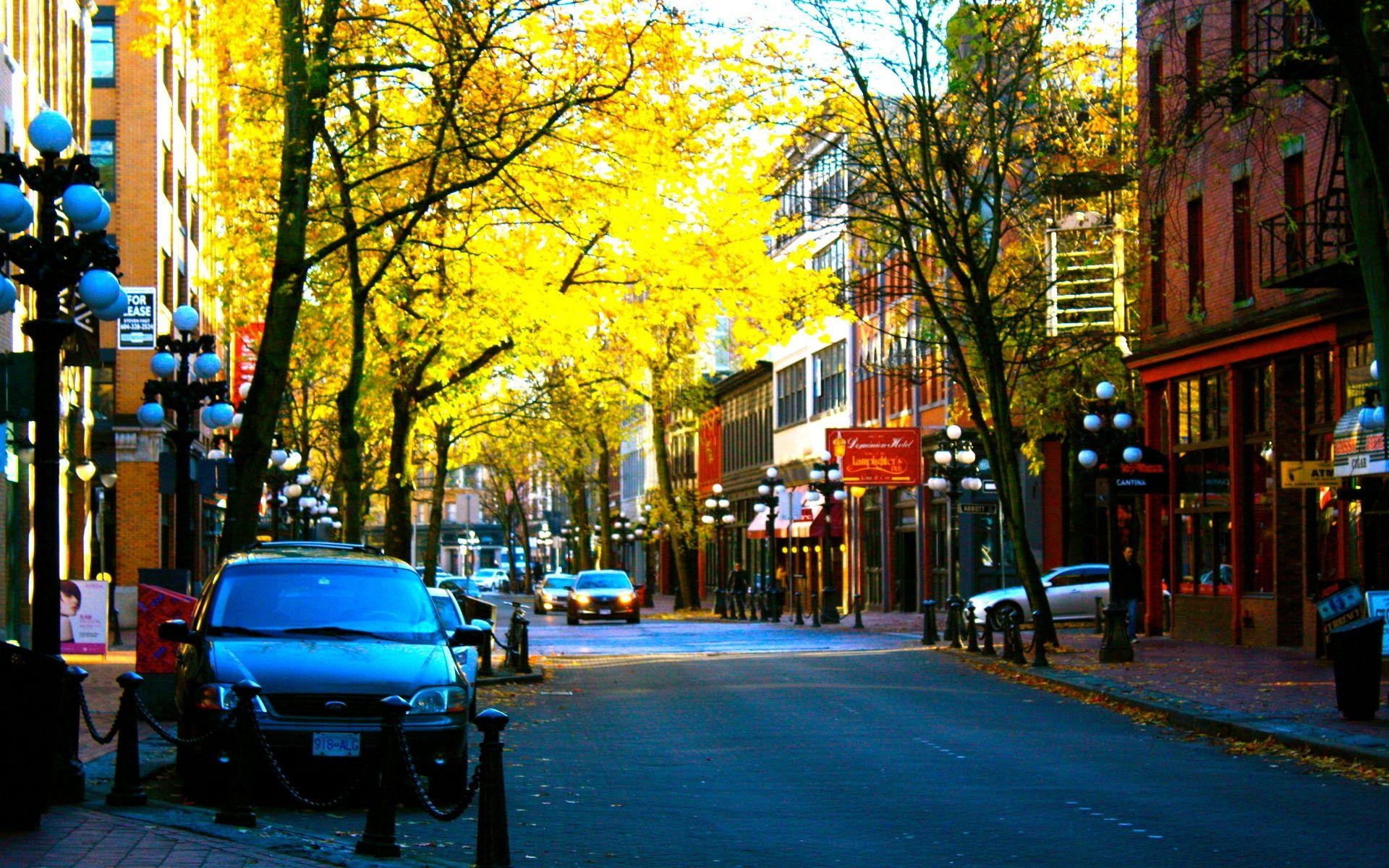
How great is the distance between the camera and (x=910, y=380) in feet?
110

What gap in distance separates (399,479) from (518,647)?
6572 mm

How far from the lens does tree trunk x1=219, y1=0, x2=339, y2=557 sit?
23.3m

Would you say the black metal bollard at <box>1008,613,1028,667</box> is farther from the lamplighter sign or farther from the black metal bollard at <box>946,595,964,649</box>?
the lamplighter sign

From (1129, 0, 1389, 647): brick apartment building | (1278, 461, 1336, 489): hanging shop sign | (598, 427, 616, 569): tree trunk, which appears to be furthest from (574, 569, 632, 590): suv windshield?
(1278, 461, 1336, 489): hanging shop sign

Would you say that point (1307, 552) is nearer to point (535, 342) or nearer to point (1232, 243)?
point (1232, 243)

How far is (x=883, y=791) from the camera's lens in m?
14.4

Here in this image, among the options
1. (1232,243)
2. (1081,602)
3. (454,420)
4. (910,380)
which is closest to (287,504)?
(454,420)

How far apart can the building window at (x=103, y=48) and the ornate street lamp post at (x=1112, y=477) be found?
25.7 meters

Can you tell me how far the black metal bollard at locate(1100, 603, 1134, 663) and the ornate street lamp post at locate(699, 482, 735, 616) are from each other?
31.4 metres

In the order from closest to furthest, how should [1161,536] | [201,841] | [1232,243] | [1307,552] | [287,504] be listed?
1. [201,841]
2. [1307,552]
3. [1232,243]
4. [1161,536]
5. [287,504]

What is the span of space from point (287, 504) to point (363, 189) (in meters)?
29.5

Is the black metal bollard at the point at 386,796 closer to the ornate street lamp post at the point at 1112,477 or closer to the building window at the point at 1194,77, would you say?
the building window at the point at 1194,77

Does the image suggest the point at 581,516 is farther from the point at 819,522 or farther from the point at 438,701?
the point at 438,701

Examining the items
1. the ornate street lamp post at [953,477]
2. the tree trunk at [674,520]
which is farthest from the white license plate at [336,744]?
the tree trunk at [674,520]
